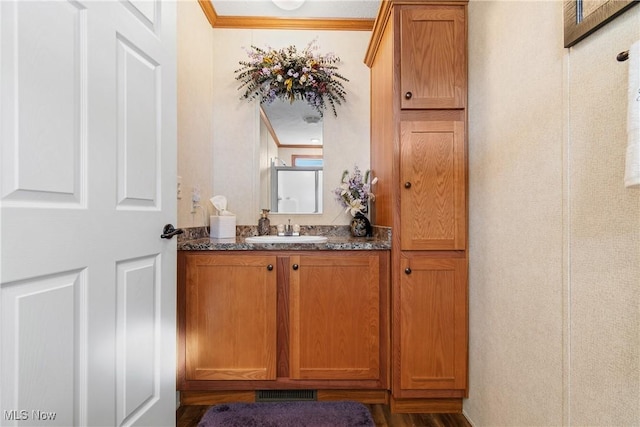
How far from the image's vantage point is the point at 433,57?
5.16 ft

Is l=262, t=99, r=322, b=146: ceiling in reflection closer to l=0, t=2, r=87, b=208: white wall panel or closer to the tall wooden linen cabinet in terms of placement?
the tall wooden linen cabinet

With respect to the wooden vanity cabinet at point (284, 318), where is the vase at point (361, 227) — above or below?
above

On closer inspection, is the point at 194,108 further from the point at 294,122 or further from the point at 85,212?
the point at 85,212

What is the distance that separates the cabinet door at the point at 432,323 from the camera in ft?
5.19

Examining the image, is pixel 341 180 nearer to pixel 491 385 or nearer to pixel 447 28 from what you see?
pixel 447 28

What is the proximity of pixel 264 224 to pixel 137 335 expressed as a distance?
3.90 feet

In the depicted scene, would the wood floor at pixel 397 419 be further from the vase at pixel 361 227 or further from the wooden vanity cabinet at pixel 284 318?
the vase at pixel 361 227

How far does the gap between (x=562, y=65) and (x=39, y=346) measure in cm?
166

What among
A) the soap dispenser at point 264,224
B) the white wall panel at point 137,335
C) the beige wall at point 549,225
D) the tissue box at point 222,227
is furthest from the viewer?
the soap dispenser at point 264,224

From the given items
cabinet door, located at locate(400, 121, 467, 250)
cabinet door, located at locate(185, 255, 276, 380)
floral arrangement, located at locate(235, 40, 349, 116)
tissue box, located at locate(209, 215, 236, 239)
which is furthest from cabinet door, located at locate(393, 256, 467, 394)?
floral arrangement, located at locate(235, 40, 349, 116)

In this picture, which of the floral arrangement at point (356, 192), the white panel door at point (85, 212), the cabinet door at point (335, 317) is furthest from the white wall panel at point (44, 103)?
the floral arrangement at point (356, 192)

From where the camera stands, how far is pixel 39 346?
2.50ft

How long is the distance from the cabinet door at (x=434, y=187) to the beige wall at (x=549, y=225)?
0.23 ft

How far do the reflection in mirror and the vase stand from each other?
0.30 m
